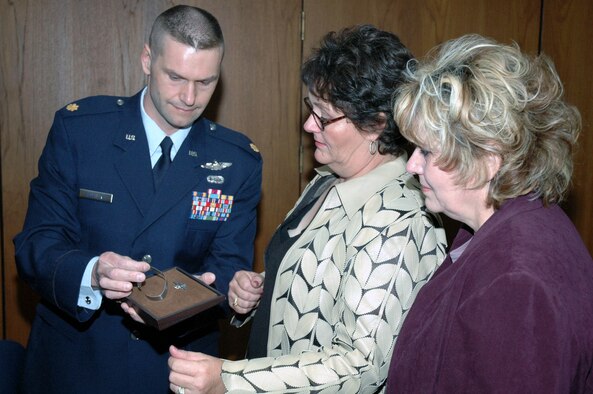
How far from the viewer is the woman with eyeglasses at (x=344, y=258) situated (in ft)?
5.06

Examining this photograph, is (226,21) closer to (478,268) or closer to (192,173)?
(192,173)

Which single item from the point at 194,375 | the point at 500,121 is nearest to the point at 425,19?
the point at 500,121

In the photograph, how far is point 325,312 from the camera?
1681 millimetres

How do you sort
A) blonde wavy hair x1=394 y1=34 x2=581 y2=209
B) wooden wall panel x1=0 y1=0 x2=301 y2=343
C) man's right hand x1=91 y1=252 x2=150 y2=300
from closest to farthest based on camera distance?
blonde wavy hair x1=394 y1=34 x2=581 y2=209 < man's right hand x1=91 y1=252 x2=150 y2=300 < wooden wall panel x1=0 y1=0 x2=301 y2=343

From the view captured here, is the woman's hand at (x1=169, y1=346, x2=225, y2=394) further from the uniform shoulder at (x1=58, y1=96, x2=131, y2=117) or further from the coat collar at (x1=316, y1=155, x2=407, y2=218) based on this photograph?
the uniform shoulder at (x1=58, y1=96, x2=131, y2=117)

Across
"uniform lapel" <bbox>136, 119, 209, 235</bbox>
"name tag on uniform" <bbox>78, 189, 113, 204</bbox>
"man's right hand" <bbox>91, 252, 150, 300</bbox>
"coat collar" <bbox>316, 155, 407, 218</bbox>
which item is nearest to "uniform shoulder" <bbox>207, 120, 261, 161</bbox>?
"uniform lapel" <bbox>136, 119, 209, 235</bbox>

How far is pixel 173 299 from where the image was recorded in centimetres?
164

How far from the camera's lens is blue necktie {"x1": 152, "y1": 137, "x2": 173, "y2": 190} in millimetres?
2047

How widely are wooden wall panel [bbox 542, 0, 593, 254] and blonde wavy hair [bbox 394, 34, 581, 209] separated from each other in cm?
215

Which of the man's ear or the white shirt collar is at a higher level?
the man's ear

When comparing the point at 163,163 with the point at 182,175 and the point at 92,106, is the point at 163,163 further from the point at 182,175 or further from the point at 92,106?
the point at 92,106

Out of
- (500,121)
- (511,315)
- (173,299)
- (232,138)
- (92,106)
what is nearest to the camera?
(511,315)

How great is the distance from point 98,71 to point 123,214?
1.24 meters

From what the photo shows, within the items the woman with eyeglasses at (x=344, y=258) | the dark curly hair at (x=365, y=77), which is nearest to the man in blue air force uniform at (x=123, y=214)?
the woman with eyeglasses at (x=344, y=258)
